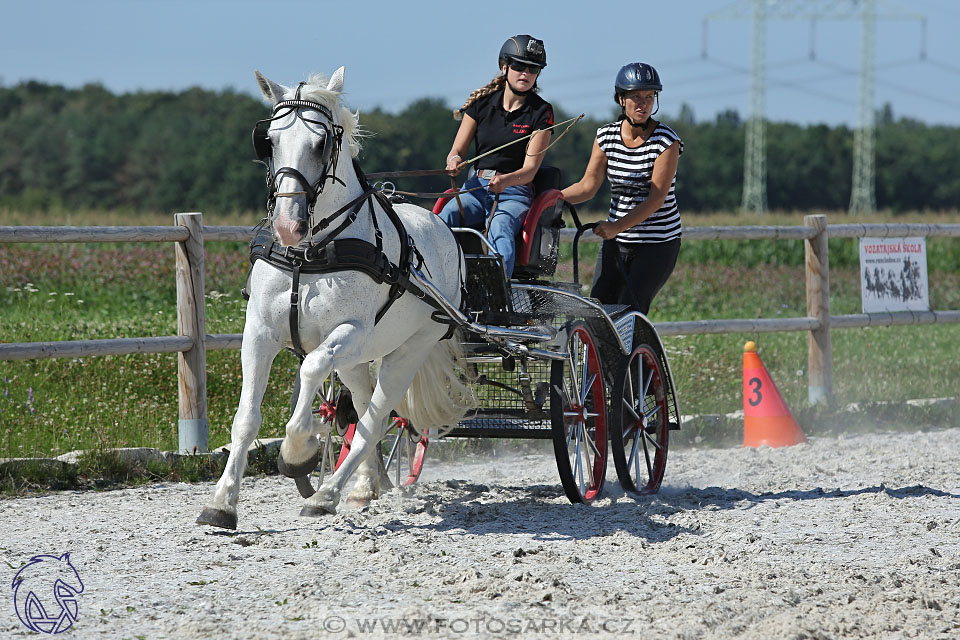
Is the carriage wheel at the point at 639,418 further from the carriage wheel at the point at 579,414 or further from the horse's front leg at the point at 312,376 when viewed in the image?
the horse's front leg at the point at 312,376

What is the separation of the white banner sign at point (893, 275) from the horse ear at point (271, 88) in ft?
19.7

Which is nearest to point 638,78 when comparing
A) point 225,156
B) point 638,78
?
point 638,78

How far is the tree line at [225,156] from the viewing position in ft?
129

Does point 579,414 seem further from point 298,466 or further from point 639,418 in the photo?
point 298,466

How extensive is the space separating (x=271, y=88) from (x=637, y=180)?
2225mm

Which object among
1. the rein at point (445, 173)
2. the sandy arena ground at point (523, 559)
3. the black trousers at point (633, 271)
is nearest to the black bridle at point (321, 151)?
the rein at point (445, 173)

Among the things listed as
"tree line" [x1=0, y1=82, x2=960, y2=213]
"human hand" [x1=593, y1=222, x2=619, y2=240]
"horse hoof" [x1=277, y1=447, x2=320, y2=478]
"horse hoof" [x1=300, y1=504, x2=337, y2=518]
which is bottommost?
"horse hoof" [x1=300, y1=504, x2=337, y2=518]

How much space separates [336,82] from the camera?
177 inches

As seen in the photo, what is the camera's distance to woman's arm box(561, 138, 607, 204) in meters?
5.92

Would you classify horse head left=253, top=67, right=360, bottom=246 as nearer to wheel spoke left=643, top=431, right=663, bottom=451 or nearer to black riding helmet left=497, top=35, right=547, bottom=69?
black riding helmet left=497, top=35, right=547, bottom=69

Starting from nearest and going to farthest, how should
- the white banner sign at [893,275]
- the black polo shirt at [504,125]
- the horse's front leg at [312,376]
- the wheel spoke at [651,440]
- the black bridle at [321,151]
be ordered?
the black bridle at [321,151]
the horse's front leg at [312,376]
the black polo shirt at [504,125]
the wheel spoke at [651,440]
the white banner sign at [893,275]

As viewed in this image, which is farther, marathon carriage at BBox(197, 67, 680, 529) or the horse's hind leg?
the horse's hind leg

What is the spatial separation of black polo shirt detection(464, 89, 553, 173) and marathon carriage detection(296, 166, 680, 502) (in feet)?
0.64

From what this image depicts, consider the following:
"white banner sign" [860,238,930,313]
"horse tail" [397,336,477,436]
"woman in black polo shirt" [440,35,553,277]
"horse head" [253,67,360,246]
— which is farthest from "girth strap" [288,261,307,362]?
"white banner sign" [860,238,930,313]
